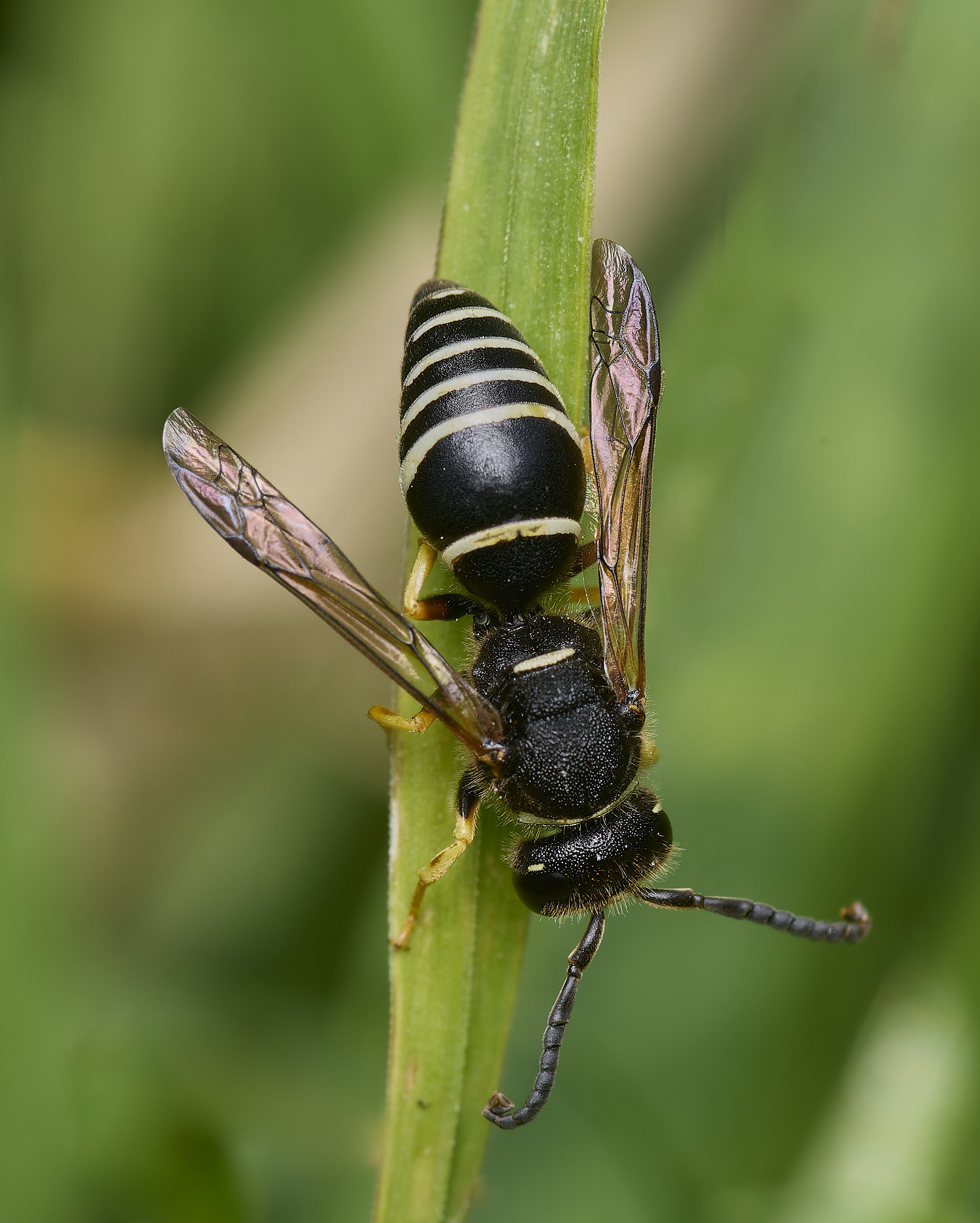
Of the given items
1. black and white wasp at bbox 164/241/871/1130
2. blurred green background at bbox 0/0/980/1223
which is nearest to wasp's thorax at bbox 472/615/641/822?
black and white wasp at bbox 164/241/871/1130

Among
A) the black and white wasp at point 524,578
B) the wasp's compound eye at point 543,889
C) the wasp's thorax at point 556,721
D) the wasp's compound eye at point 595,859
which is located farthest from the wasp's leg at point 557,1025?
the wasp's thorax at point 556,721

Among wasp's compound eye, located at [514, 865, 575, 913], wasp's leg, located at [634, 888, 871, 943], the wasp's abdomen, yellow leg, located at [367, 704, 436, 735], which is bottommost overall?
wasp's leg, located at [634, 888, 871, 943]

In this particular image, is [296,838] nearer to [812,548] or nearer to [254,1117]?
[254,1117]

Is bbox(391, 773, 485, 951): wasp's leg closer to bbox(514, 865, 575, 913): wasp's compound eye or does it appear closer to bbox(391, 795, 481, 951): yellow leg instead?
bbox(391, 795, 481, 951): yellow leg

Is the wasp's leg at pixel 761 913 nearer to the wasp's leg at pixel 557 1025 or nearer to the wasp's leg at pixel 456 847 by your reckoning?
the wasp's leg at pixel 557 1025

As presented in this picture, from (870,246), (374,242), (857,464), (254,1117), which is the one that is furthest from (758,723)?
(374,242)

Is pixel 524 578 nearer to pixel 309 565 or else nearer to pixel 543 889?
pixel 309 565
